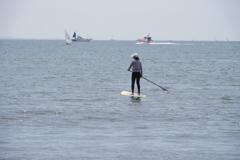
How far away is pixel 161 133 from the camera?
11.6 m

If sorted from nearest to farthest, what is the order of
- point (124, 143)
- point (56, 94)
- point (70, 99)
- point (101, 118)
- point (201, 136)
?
1. point (124, 143)
2. point (201, 136)
3. point (101, 118)
4. point (70, 99)
5. point (56, 94)

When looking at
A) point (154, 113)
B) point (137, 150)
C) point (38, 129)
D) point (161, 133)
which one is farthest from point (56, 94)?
point (137, 150)

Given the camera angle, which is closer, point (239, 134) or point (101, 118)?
point (239, 134)

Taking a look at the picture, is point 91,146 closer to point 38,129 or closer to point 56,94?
point 38,129

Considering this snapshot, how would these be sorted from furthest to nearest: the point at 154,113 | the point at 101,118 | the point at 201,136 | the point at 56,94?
1. the point at 56,94
2. the point at 154,113
3. the point at 101,118
4. the point at 201,136

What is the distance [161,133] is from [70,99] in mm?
7671

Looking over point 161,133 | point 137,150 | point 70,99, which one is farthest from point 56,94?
point 137,150

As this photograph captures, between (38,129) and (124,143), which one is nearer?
(124,143)

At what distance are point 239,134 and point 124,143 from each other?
3.24m

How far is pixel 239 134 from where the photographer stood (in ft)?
38.0

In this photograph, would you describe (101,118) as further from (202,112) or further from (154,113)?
(202,112)

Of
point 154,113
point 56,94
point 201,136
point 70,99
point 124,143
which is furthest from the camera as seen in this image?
point 56,94

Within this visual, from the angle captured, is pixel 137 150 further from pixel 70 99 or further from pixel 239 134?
pixel 70 99

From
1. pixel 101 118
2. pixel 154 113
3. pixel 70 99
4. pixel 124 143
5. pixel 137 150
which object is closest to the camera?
pixel 137 150
